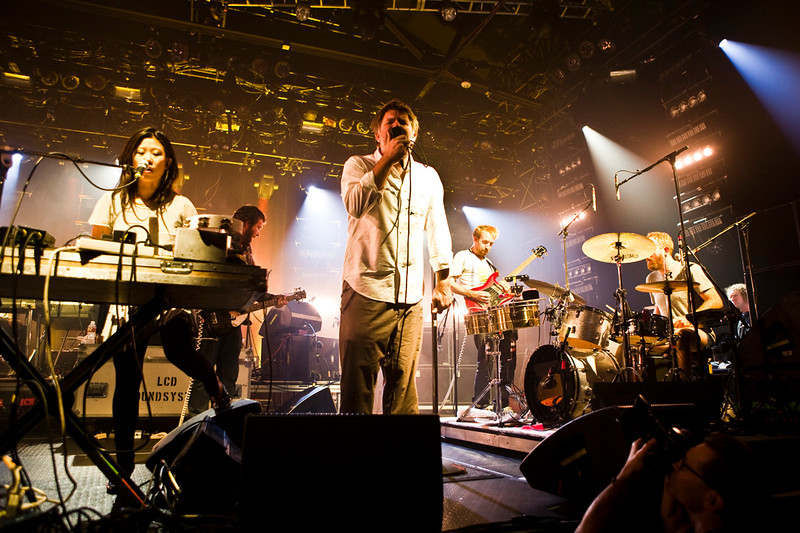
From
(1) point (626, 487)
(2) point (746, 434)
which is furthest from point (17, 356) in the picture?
(2) point (746, 434)

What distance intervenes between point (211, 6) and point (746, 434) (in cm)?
916

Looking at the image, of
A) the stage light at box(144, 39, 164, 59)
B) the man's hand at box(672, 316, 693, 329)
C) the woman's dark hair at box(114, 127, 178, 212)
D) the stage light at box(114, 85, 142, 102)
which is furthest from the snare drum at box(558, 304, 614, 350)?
the stage light at box(114, 85, 142, 102)

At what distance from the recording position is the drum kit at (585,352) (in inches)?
200

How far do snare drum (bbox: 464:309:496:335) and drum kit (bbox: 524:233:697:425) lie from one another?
27.9 inches

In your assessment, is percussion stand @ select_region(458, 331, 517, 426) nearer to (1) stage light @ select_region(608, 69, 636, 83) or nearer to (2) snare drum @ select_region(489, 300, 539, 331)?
(2) snare drum @ select_region(489, 300, 539, 331)

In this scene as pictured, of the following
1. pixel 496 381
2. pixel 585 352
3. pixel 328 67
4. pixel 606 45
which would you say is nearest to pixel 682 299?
pixel 585 352

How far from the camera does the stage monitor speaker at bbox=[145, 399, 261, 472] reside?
2.14m

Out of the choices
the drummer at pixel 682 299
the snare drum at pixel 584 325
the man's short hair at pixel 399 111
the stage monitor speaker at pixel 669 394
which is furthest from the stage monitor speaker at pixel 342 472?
the drummer at pixel 682 299

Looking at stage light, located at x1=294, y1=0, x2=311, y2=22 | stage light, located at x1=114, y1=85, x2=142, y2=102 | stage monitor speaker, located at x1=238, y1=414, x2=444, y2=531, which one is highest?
stage light, located at x1=294, y1=0, x2=311, y2=22

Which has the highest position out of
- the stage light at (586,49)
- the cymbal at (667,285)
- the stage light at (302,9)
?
the stage light at (302,9)

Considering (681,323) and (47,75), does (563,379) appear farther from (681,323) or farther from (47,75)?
(47,75)

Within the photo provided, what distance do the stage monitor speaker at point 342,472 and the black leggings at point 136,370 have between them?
1.04 meters

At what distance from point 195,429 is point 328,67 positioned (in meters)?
8.67

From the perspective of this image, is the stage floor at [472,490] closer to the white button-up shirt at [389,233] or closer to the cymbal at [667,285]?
the white button-up shirt at [389,233]
